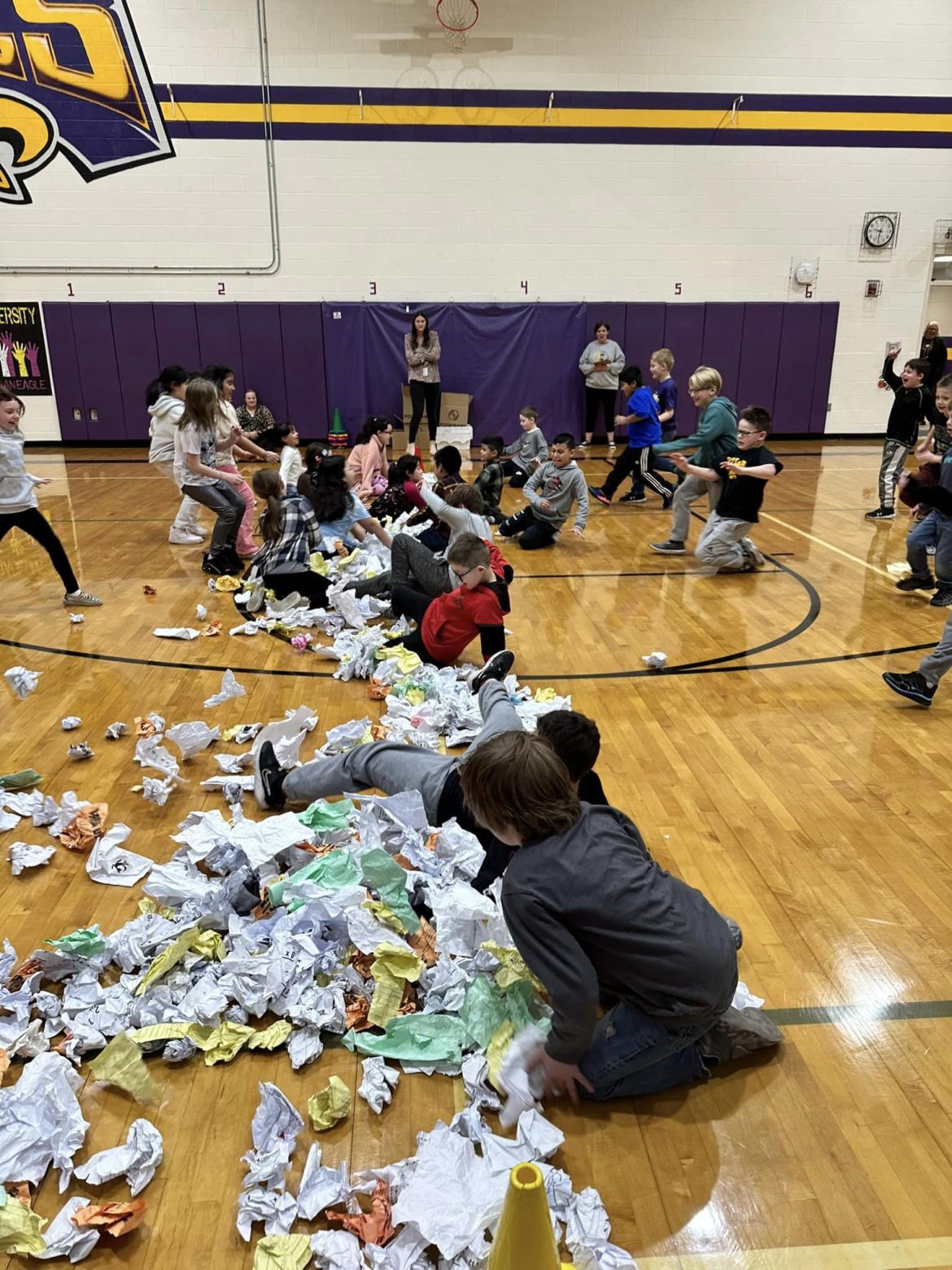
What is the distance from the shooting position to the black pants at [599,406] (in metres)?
13.5

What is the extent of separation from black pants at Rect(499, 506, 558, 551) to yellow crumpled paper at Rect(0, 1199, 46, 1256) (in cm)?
656

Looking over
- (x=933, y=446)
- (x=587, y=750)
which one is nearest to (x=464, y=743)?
(x=587, y=750)

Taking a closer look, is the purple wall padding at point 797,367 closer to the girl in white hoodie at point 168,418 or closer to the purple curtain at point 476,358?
the purple curtain at point 476,358

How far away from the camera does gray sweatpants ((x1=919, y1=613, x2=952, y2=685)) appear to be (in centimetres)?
462

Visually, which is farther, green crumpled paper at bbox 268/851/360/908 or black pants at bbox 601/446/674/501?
black pants at bbox 601/446/674/501

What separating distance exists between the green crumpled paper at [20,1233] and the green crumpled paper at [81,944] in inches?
33.2

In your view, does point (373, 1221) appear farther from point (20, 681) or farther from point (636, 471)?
point (636, 471)

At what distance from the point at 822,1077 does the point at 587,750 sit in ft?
3.65

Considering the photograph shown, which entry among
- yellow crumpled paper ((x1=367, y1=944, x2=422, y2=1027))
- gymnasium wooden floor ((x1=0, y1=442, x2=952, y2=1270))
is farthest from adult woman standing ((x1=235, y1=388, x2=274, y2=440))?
yellow crumpled paper ((x1=367, y1=944, x2=422, y2=1027))

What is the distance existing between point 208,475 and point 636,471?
16.2 ft

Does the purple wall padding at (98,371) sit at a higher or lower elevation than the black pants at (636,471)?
higher

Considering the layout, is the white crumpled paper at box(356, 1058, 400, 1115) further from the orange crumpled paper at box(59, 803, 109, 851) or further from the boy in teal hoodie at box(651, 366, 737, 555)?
the boy in teal hoodie at box(651, 366, 737, 555)

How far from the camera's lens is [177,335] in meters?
13.2

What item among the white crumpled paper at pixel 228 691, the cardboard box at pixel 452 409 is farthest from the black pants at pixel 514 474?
the white crumpled paper at pixel 228 691
